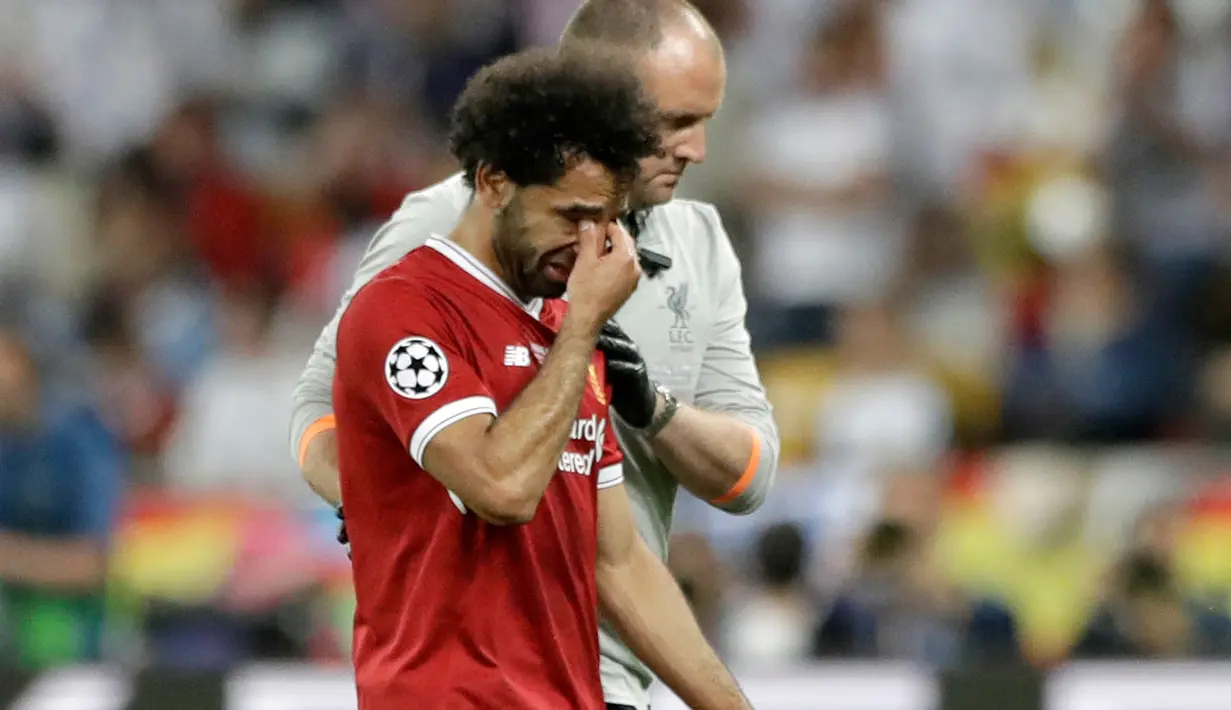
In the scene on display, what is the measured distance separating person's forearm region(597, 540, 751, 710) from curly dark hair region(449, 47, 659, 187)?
0.75 metres

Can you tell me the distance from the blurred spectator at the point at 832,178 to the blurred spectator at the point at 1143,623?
219 centimetres

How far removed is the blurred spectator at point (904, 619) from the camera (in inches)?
269

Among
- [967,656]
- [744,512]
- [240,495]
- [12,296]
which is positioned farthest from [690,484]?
[12,296]

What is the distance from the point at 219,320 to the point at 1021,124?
355 cm

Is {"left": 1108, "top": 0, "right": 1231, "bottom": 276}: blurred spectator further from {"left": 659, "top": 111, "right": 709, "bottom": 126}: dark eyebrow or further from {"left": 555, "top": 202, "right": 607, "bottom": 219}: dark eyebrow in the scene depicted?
{"left": 555, "top": 202, "right": 607, "bottom": 219}: dark eyebrow

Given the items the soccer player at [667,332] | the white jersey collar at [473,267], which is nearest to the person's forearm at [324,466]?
the soccer player at [667,332]

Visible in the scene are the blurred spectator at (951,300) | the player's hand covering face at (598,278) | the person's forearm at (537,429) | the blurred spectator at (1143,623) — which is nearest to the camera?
the person's forearm at (537,429)

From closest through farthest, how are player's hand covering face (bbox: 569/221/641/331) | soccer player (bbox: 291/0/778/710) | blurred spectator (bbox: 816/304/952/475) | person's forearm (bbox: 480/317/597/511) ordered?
person's forearm (bbox: 480/317/597/511) → player's hand covering face (bbox: 569/221/641/331) → soccer player (bbox: 291/0/778/710) → blurred spectator (bbox: 816/304/952/475)

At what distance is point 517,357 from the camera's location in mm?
3211

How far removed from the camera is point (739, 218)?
903 centimetres

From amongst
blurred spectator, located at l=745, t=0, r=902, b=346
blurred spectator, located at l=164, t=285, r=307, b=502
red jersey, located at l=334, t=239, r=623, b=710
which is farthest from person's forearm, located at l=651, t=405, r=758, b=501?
blurred spectator, located at l=745, t=0, r=902, b=346

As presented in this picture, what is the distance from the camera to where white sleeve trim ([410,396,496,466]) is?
3.04m

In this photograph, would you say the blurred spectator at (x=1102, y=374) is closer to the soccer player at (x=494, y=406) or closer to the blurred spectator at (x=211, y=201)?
the blurred spectator at (x=211, y=201)

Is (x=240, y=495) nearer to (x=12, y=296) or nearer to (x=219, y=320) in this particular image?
(x=219, y=320)
